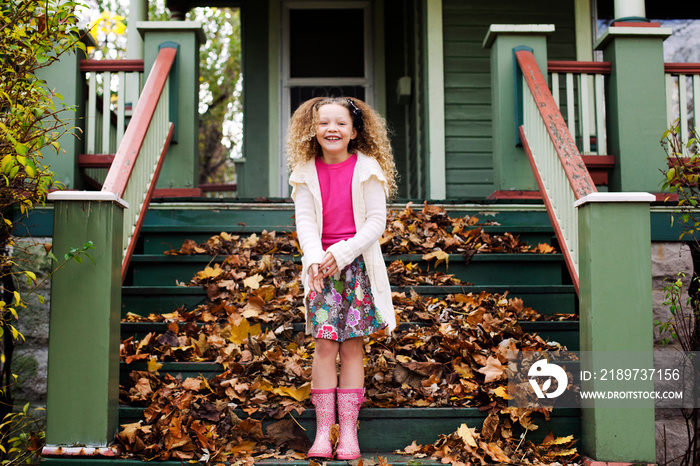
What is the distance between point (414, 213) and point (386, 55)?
401 centimetres

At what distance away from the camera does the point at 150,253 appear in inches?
179

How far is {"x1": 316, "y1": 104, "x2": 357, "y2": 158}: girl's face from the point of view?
271 centimetres

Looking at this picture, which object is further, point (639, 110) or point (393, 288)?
point (639, 110)

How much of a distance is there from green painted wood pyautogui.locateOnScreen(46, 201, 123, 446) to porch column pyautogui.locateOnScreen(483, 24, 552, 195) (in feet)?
11.3

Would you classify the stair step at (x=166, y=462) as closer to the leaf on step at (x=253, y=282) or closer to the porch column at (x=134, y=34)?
the leaf on step at (x=253, y=282)

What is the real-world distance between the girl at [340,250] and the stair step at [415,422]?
0.17 metres

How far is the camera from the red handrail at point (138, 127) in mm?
3152

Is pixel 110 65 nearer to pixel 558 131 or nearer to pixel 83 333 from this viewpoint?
pixel 83 333

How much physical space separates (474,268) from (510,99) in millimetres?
1814

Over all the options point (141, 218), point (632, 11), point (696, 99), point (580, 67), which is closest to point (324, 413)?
point (141, 218)

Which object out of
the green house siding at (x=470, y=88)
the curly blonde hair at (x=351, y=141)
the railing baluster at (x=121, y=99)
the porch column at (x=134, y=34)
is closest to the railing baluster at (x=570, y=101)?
the green house siding at (x=470, y=88)

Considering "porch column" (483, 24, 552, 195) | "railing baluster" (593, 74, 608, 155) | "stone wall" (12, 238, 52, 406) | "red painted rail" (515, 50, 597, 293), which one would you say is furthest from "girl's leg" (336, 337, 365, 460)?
"railing baluster" (593, 74, 608, 155)

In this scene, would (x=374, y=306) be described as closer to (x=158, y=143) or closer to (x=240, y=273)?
(x=240, y=273)

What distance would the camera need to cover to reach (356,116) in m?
2.82
